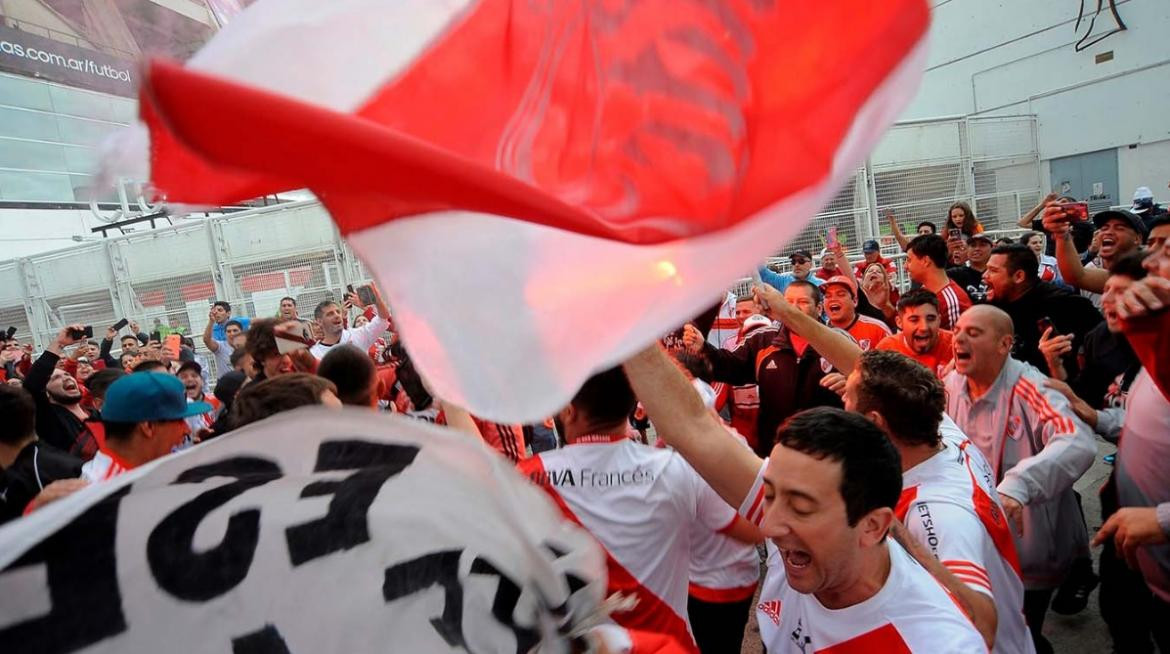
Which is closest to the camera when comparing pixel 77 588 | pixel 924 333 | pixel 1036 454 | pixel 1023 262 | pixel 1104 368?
pixel 77 588

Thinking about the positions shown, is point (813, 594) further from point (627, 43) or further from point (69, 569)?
point (69, 569)

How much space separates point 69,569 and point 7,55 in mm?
15855

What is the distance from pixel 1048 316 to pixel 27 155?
52.6 ft

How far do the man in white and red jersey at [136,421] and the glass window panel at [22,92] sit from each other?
1014 cm

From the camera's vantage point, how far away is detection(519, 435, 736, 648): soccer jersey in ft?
7.09

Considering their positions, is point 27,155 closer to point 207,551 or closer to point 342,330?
point 342,330

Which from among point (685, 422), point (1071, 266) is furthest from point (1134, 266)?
point (1071, 266)

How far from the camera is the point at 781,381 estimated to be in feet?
13.6

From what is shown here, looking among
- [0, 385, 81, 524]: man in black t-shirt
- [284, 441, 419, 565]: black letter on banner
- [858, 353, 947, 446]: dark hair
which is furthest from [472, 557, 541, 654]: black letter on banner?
[0, 385, 81, 524]: man in black t-shirt

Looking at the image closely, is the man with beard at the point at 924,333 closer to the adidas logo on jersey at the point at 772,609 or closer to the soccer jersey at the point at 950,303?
the soccer jersey at the point at 950,303

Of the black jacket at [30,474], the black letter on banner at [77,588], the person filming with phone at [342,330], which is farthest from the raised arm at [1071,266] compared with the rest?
the black jacket at [30,474]

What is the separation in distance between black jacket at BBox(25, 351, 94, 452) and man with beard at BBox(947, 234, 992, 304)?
6.94 m

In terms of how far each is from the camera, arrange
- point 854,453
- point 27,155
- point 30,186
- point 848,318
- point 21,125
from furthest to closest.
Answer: point 30,186
point 27,155
point 21,125
point 848,318
point 854,453

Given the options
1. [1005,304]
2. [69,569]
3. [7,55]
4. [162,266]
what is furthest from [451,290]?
[7,55]
